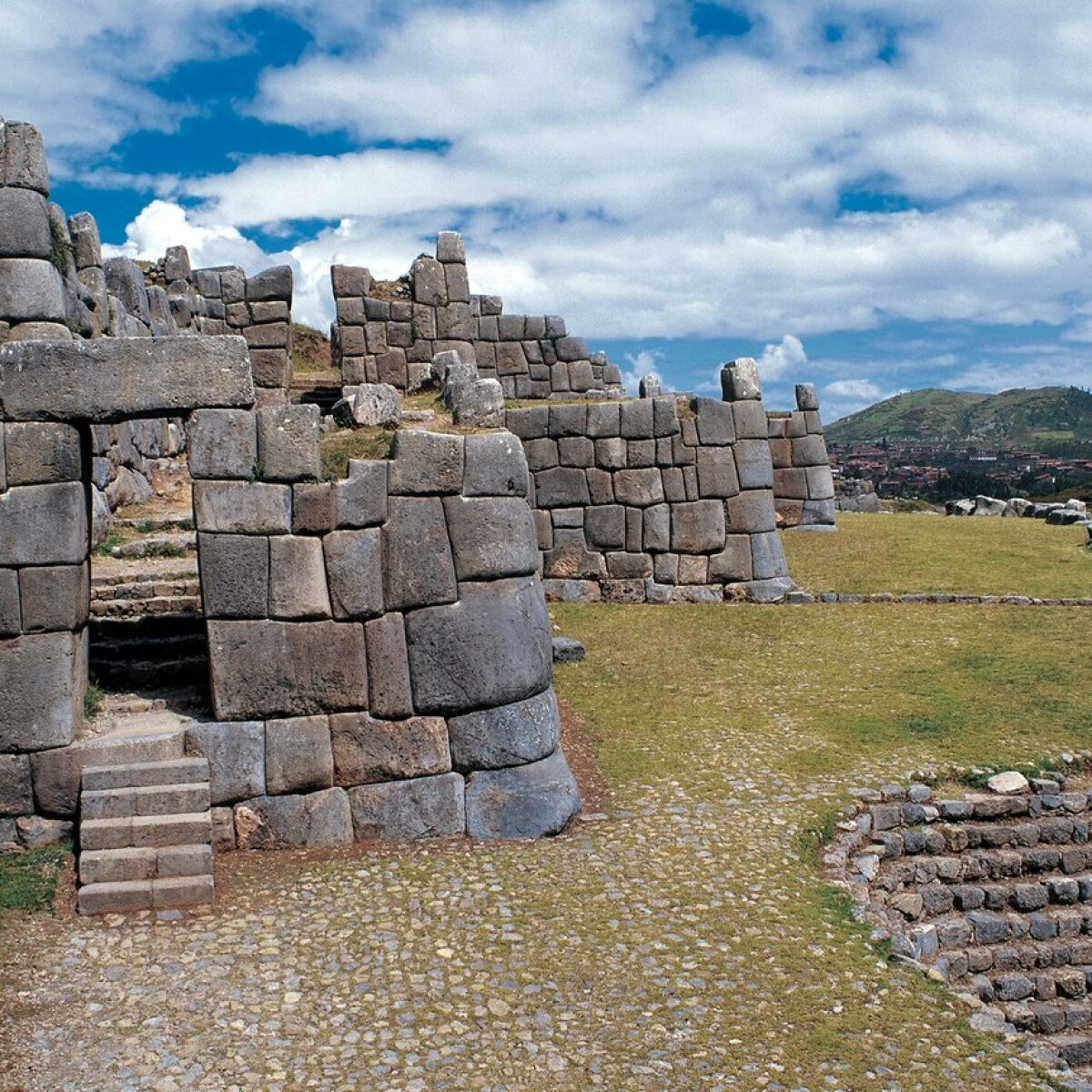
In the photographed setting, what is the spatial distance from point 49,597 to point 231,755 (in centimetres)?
209

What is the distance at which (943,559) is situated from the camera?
78.8 feet

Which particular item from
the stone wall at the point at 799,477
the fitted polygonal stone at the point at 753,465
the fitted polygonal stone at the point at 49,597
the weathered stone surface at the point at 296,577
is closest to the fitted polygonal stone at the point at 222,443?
the weathered stone surface at the point at 296,577

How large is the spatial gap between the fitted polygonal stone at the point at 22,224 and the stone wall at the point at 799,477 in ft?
65.4

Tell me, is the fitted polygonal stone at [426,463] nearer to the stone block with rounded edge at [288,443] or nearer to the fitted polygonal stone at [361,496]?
the fitted polygonal stone at [361,496]

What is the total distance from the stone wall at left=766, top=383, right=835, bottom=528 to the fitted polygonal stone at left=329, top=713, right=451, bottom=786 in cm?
1955

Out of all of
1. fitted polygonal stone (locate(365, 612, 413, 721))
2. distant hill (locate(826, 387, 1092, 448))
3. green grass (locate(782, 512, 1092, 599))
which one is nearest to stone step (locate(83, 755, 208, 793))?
fitted polygonal stone (locate(365, 612, 413, 721))

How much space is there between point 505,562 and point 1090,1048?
6.38 meters

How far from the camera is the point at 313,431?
995 centimetres

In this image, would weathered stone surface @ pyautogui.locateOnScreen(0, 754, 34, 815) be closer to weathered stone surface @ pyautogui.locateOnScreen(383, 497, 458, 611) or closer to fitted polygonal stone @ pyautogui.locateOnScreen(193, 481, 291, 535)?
fitted polygonal stone @ pyautogui.locateOnScreen(193, 481, 291, 535)

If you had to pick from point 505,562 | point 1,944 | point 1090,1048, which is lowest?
point 1090,1048

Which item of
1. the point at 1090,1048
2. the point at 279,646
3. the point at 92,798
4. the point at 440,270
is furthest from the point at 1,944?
the point at 440,270

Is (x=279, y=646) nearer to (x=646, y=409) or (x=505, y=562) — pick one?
(x=505, y=562)

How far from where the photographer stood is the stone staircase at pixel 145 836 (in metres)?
8.82

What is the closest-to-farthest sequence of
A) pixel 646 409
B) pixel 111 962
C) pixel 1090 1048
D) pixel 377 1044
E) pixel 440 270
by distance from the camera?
pixel 377 1044 → pixel 111 962 → pixel 1090 1048 → pixel 646 409 → pixel 440 270
